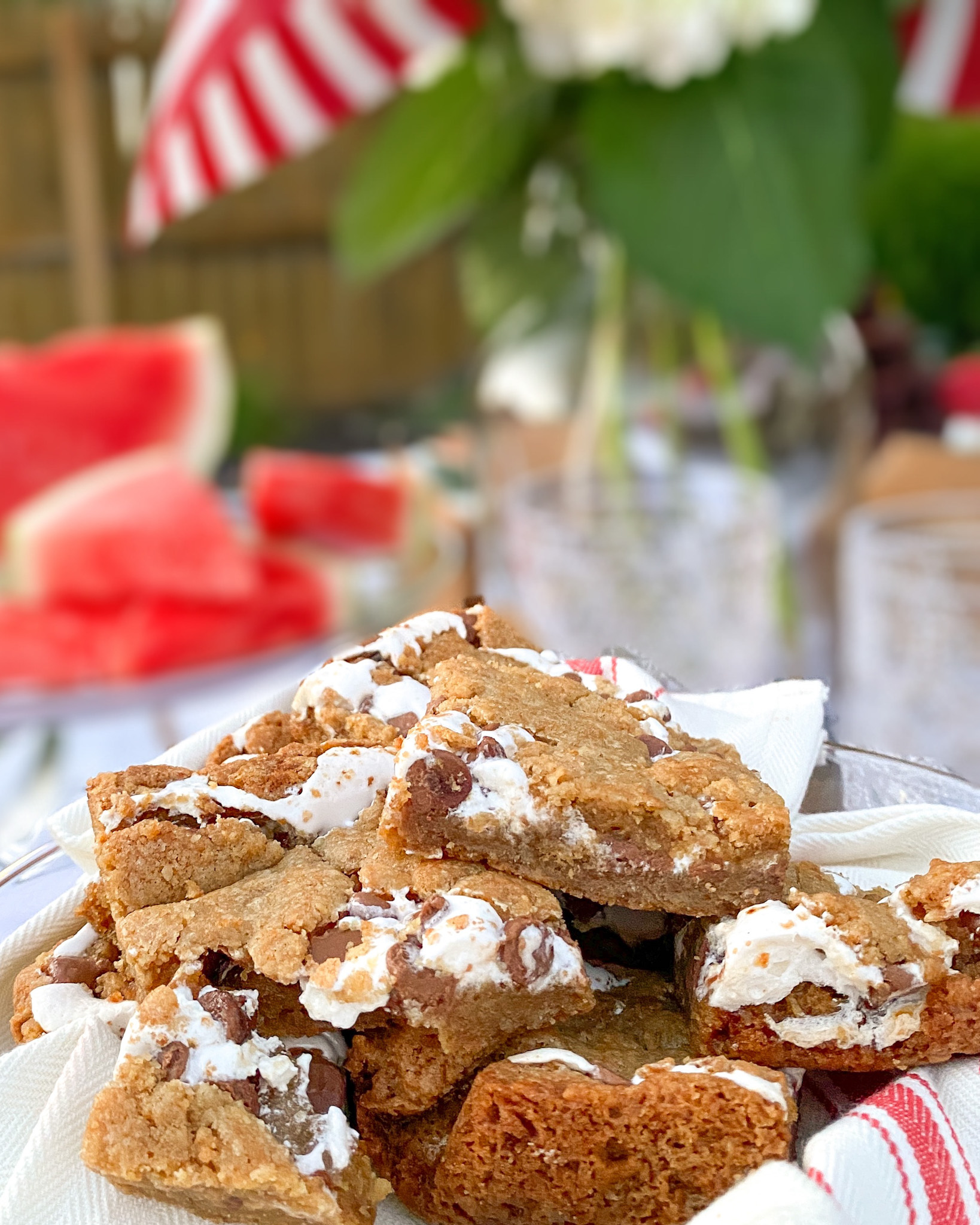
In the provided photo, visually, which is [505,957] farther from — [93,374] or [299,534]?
[93,374]

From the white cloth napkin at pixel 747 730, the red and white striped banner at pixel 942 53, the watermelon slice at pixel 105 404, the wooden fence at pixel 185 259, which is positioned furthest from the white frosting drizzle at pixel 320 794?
the wooden fence at pixel 185 259

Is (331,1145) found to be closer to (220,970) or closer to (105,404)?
(220,970)

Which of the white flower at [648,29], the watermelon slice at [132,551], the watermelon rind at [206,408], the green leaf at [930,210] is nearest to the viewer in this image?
the white flower at [648,29]

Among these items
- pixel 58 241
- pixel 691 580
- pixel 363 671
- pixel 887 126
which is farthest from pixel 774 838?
pixel 58 241

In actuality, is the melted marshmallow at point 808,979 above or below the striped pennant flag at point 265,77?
below

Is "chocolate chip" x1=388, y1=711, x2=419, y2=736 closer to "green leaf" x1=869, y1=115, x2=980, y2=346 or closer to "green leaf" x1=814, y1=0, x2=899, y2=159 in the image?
"green leaf" x1=814, y1=0, x2=899, y2=159

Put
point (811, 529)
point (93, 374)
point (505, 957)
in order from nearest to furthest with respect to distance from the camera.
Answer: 1. point (505, 957)
2. point (811, 529)
3. point (93, 374)

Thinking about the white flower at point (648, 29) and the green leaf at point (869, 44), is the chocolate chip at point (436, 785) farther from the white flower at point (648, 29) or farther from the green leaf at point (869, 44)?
the green leaf at point (869, 44)
